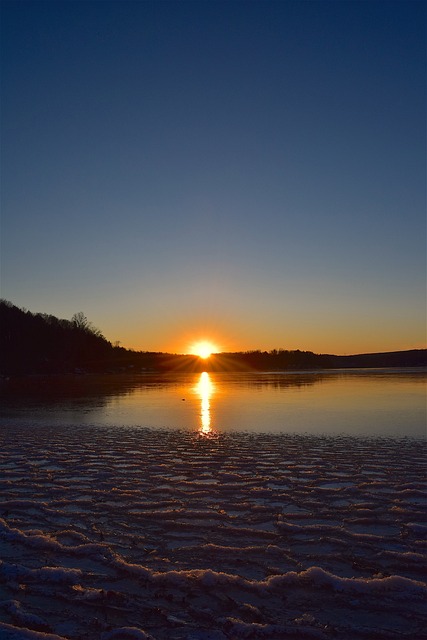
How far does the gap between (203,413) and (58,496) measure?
18.2 metres

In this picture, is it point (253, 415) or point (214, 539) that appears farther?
point (253, 415)

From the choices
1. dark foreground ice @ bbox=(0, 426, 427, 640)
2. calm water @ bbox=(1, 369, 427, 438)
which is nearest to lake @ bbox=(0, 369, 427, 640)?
dark foreground ice @ bbox=(0, 426, 427, 640)

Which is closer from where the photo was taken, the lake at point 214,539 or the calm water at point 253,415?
the lake at point 214,539

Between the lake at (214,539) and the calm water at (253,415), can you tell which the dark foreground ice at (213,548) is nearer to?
the lake at (214,539)

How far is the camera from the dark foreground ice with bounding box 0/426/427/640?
18.8 feet

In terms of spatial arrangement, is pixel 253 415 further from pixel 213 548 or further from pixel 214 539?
pixel 213 548

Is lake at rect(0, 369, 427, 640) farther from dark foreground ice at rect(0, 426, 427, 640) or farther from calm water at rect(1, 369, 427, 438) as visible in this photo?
calm water at rect(1, 369, 427, 438)

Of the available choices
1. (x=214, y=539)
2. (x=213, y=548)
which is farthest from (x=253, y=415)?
(x=213, y=548)

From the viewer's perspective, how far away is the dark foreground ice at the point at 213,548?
574 centimetres

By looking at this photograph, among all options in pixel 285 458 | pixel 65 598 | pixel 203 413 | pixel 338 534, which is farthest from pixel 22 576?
pixel 203 413

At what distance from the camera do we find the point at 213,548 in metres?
7.90

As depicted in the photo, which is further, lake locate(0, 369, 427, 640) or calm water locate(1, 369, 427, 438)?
calm water locate(1, 369, 427, 438)

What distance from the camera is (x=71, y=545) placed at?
8.04 metres

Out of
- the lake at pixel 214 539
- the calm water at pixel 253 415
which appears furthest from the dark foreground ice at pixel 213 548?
the calm water at pixel 253 415
